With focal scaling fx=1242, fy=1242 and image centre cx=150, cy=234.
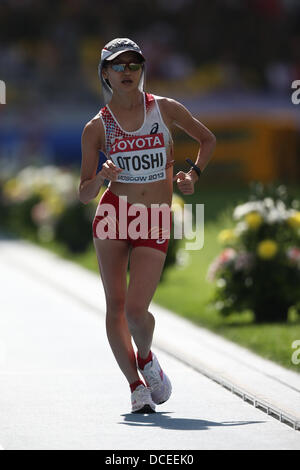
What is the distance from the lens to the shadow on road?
685cm

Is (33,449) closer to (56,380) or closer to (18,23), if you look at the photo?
(56,380)

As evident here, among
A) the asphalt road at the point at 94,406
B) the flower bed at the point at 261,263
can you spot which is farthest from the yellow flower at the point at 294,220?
the asphalt road at the point at 94,406

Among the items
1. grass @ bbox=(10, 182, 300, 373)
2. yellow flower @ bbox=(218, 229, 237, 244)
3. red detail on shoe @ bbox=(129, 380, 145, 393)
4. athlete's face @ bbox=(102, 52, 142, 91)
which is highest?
athlete's face @ bbox=(102, 52, 142, 91)

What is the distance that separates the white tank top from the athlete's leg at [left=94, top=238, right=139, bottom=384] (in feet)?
1.31

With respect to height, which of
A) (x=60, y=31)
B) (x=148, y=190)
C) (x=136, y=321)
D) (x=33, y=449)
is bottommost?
(x=33, y=449)

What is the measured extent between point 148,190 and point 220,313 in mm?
4688

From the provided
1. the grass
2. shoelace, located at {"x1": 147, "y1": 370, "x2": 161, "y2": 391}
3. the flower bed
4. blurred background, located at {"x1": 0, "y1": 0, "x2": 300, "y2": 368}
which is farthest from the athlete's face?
blurred background, located at {"x1": 0, "y1": 0, "x2": 300, "y2": 368}

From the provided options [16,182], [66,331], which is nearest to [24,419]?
[66,331]

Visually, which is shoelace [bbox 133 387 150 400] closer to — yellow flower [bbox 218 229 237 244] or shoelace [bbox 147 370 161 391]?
shoelace [bbox 147 370 161 391]

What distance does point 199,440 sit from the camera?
641 centimetres

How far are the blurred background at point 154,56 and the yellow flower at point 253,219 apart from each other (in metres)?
30.7

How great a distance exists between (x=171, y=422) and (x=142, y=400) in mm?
325

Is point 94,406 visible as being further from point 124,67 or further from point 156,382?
point 124,67

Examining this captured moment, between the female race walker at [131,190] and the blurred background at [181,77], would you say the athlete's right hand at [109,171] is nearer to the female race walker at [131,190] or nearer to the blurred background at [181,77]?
the female race walker at [131,190]
